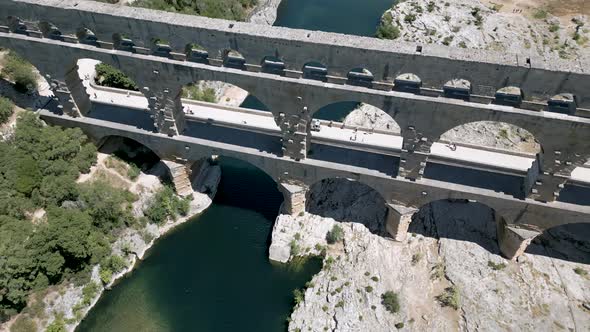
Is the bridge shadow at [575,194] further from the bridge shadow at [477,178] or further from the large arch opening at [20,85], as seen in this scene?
the large arch opening at [20,85]

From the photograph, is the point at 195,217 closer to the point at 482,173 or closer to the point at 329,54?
the point at 329,54

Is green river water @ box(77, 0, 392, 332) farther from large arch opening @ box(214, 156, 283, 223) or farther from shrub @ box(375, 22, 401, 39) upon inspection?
shrub @ box(375, 22, 401, 39)

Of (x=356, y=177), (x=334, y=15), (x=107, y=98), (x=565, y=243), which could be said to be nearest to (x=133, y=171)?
(x=107, y=98)

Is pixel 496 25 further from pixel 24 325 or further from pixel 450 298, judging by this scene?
pixel 24 325

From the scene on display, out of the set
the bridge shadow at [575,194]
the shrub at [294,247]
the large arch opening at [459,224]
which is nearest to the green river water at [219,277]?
the shrub at [294,247]

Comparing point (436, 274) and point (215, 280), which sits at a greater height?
point (436, 274)

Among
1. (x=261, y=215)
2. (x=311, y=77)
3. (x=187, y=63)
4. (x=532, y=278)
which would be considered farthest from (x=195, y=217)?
(x=532, y=278)

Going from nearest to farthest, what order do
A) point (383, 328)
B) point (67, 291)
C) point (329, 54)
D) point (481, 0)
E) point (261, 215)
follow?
point (329, 54), point (383, 328), point (67, 291), point (261, 215), point (481, 0)

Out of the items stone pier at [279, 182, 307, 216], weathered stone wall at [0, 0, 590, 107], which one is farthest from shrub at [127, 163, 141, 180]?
stone pier at [279, 182, 307, 216]
